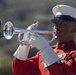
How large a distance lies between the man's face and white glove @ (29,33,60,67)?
0.68 feet

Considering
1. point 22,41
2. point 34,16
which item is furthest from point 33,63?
point 34,16

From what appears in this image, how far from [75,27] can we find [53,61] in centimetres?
53

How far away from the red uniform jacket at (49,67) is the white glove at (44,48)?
0.05 m

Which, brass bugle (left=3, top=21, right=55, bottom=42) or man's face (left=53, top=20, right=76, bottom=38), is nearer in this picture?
brass bugle (left=3, top=21, right=55, bottom=42)

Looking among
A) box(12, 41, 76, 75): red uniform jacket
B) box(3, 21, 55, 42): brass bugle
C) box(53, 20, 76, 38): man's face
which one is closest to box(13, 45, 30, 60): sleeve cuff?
box(12, 41, 76, 75): red uniform jacket

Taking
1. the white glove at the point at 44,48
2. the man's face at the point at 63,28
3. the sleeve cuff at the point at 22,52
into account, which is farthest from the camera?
the sleeve cuff at the point at 22,52

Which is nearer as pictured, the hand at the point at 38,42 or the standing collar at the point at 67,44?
the hand at the point at 38,42

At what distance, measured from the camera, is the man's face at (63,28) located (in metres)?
5.37

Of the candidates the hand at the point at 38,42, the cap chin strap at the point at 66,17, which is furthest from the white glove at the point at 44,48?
the cap chin strap at the point at 66,17

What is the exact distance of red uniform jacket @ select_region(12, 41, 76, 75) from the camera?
5188mm

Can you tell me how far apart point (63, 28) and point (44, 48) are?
353 millimetres

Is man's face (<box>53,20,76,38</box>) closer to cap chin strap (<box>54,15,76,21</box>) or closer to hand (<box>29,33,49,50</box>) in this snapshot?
cap chin strap (<box>54,15,76,21</box>)

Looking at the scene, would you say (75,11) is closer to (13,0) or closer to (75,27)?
(75,27)

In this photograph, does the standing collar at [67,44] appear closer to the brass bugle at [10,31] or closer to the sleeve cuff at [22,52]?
the brass bugle at [10,31]
